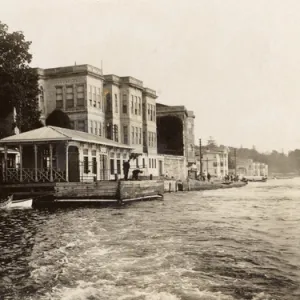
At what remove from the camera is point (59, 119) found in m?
48.2

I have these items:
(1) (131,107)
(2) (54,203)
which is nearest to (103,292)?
(2) (54,203)

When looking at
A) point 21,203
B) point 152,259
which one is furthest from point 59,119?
point 152,259

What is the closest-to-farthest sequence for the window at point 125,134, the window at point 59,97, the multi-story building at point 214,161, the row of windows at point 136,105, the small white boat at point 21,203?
the small white boat at point 21,203, the window at point 59,97, the window at point 125,134, the row of windows at point 136,105, the multi-story building at point 214,161

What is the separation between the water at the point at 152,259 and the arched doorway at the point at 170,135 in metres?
52.6

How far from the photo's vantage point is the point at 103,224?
2081 cm

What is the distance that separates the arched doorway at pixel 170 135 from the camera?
2943 inches

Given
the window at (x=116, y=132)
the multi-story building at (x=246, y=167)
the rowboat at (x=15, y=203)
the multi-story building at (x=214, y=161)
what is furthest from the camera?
the multi-story building at (x=246, y=167)

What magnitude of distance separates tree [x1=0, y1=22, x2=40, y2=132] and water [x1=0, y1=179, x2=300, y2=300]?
22.1m

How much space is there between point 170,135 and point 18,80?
35.7 meters

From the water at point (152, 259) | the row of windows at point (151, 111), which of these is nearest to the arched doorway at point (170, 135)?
the row of windows at point (151, 111)

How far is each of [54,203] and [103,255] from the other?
64.3 ft

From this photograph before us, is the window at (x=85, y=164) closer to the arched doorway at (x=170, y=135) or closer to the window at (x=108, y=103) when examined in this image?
the window at (x=108, y=103)

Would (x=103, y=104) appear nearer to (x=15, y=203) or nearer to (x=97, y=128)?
(x=97, y=128)

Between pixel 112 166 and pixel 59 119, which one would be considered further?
pixel 59 119
